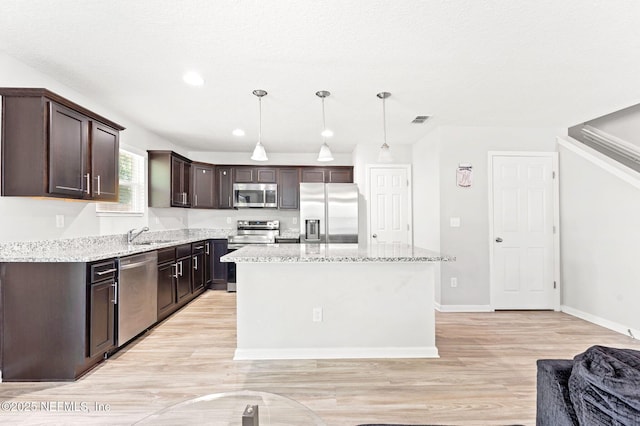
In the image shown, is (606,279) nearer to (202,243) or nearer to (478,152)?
(478,152)

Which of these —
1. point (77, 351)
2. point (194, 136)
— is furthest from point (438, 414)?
point (194, 136)

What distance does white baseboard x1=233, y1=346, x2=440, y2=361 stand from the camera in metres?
2.69

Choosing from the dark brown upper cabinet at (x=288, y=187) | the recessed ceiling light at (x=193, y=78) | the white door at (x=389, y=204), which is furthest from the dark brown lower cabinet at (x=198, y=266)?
the white door at (x=389, y=204)

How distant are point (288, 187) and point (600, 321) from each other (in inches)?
183

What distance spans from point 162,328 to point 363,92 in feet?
10.9

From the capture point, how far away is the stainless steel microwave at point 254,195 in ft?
18.4

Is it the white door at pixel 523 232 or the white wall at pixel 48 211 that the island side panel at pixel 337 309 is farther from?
the white door at pixel 523 232

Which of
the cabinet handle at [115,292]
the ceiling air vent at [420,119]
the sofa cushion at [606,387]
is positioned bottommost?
the cabinet handle at [115,292]

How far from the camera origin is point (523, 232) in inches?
161

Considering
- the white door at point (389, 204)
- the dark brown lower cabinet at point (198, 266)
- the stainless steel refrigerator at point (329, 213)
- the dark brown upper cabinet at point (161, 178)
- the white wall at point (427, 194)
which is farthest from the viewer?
the white door at point (389, 204)

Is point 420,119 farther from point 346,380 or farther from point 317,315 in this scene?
point 346,380

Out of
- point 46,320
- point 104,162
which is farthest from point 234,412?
point 104,162

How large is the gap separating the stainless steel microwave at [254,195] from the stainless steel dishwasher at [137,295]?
2311 mm

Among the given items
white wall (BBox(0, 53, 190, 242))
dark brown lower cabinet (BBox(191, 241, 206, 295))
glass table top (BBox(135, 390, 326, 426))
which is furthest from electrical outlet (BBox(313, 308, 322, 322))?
dark brown lower cabinet (BBox(191, 241, 206, 295))
